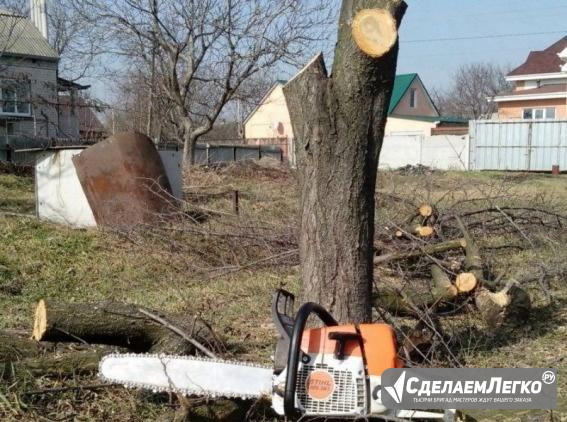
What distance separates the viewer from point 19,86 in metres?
25.8

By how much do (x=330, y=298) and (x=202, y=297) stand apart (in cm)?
242

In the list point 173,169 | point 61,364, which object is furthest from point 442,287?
point 173,169

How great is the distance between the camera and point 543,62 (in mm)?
34875

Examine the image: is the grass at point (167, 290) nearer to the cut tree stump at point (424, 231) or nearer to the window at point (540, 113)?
the cut tree stump at point (424, 231)

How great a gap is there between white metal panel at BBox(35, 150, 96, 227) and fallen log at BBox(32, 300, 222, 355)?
4.98m

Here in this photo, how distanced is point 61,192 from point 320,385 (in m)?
7.12

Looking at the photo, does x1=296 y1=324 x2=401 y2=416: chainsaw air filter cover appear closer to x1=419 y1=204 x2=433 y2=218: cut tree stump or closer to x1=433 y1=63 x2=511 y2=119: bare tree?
x1=419 y1=204 x2=433 y2=218: cut tree stump

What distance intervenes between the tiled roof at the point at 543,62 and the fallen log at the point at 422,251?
30.9 meters

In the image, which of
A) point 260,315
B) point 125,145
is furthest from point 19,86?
point 260,315

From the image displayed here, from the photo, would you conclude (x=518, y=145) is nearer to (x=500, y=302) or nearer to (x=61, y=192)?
(x=61, y=192)

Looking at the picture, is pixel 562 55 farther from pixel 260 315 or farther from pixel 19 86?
pixel 260 315

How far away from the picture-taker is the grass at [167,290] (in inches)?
133

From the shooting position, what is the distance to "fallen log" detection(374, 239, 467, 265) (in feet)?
19.7

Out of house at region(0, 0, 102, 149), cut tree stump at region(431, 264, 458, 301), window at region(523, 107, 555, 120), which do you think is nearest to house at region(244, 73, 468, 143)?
window at region(523, 107, 555, 120)
